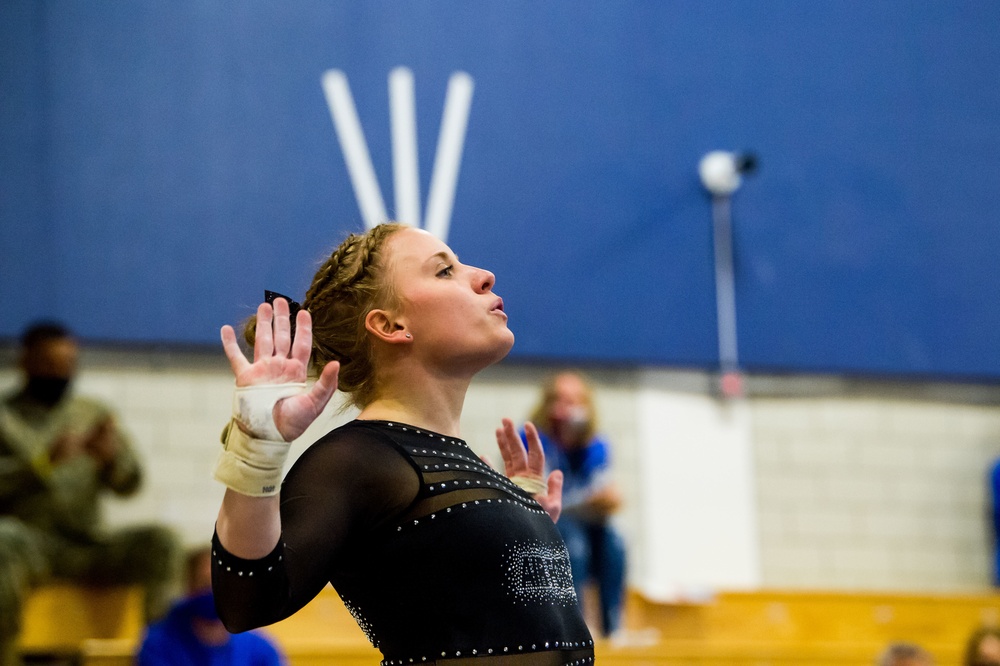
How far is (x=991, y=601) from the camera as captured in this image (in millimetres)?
5520

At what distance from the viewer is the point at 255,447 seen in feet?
4.43

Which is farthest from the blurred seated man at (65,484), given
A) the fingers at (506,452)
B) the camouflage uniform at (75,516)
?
the fingers at (506,452)

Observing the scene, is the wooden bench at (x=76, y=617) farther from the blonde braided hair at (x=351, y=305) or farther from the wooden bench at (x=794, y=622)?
the blonde braided hair at (x=351, y=305)

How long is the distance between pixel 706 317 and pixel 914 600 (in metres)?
1.85

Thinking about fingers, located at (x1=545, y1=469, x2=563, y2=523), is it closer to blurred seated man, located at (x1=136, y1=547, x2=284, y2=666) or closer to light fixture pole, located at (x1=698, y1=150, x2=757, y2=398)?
blurred seated man, located at (x1=136, y1=547, x2=284, y2=666)

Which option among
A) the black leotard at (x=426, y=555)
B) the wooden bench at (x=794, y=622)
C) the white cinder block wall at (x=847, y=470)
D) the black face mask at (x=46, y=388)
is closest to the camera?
the black leotard at (x=426, y=555)

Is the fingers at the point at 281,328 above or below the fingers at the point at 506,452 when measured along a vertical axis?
above

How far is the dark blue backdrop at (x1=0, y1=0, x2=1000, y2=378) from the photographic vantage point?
19.0 feet

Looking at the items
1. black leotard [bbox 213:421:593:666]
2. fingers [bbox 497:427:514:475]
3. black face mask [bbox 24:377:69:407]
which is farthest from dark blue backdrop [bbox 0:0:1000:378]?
black leotard [bbox 213:421:593:666]

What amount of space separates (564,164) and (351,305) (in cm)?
475

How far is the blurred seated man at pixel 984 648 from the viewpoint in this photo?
13.6 feet

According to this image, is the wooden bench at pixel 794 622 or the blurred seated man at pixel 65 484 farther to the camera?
the wooden bench at pixel 794 622

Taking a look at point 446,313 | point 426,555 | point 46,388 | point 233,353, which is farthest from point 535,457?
point 46,388

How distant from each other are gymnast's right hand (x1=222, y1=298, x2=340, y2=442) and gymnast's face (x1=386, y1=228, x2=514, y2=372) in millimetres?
300
